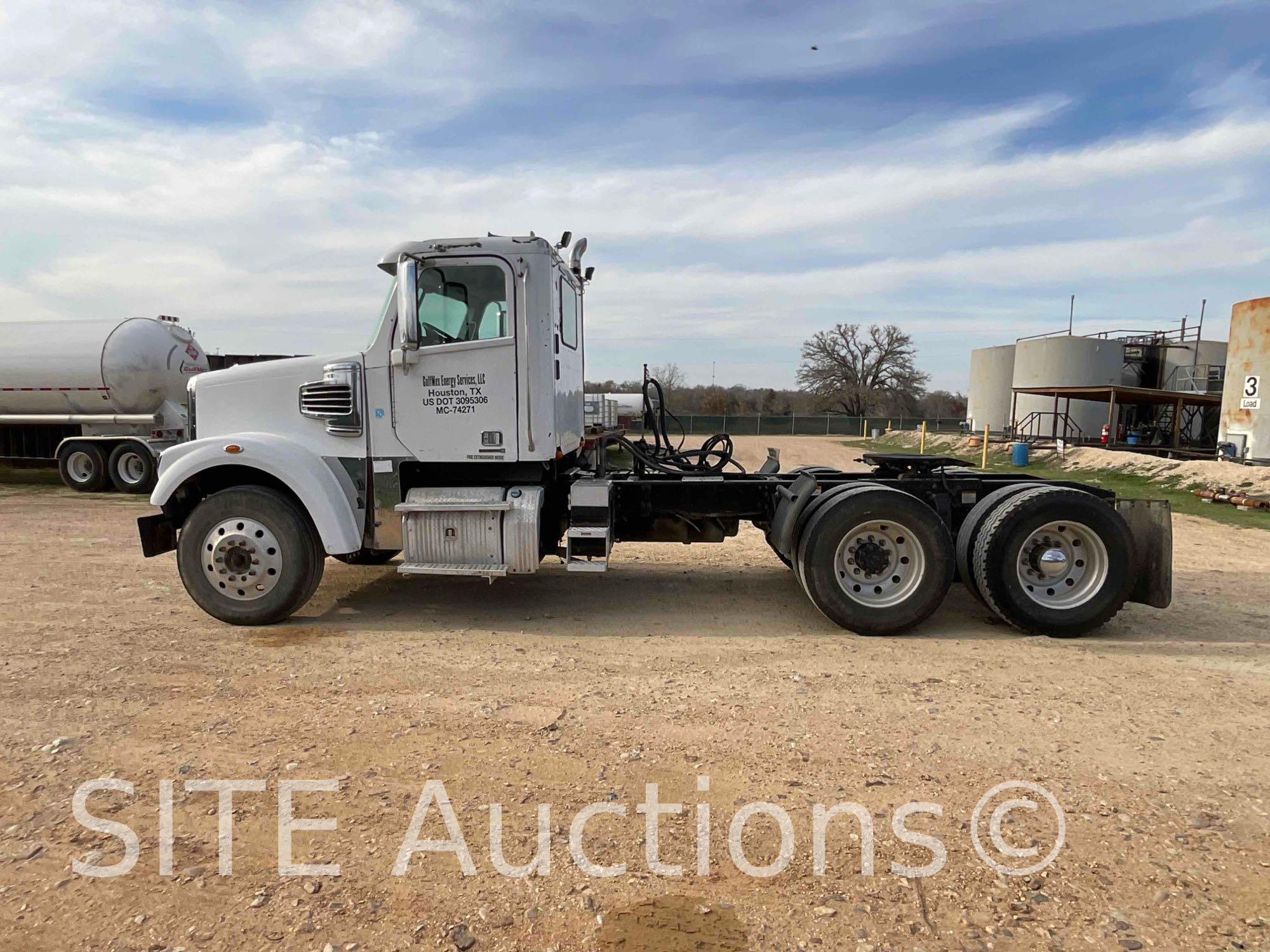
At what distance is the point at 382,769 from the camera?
3656 mm

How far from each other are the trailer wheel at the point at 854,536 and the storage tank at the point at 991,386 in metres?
36.5

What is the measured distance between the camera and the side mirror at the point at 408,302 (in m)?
5.71

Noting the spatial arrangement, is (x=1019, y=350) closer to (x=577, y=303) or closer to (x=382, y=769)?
(x=577, y=303)

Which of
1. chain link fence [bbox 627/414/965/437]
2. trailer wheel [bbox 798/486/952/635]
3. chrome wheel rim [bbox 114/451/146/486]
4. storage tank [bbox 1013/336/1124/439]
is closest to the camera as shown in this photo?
trailer wheel [bbox 798/486/952/635]

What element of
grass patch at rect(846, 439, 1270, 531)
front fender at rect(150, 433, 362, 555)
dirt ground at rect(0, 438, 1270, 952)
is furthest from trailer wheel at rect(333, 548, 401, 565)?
grass patch at rect(846, 439, 1270, 531)

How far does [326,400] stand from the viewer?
608 cm

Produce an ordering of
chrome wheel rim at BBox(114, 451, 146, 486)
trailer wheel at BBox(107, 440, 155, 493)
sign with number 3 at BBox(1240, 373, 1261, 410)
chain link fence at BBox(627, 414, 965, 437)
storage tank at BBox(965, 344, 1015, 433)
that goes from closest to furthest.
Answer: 1. trailer wheel at BBox(107, 440, 155, 493)
2. chrome wheel rim at BBox(114, 451, 146, 486)
3. sign with number 3 at BBox(1240, 373, 1261, 410)
4. storage tank at BBox(965, 344, 1015, 433)
5. chain link fence at BBox(627, 414, 965, 437)

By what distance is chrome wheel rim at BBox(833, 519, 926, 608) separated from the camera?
595 cm

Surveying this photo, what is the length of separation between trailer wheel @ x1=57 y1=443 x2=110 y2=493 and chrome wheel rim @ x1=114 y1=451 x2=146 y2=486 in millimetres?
316

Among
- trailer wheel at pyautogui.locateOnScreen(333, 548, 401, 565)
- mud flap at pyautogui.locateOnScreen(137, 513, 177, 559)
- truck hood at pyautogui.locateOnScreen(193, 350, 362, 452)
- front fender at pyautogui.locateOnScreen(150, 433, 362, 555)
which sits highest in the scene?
truck hood at pyautogui.locateOnScreen(193, 350, 362, 452)

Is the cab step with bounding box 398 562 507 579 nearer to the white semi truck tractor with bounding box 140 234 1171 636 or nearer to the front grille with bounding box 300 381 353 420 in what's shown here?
the white semi truck tractor with bounding box 140 234 1171 636

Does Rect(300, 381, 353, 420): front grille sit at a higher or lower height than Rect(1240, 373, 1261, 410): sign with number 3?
lower

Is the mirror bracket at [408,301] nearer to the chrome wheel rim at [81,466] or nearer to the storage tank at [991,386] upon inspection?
the chrome wheel rim at [81,466]

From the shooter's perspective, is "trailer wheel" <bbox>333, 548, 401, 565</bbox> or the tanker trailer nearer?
"trailer wheel" <bbox>333, 548, 401, 565</bbox>
